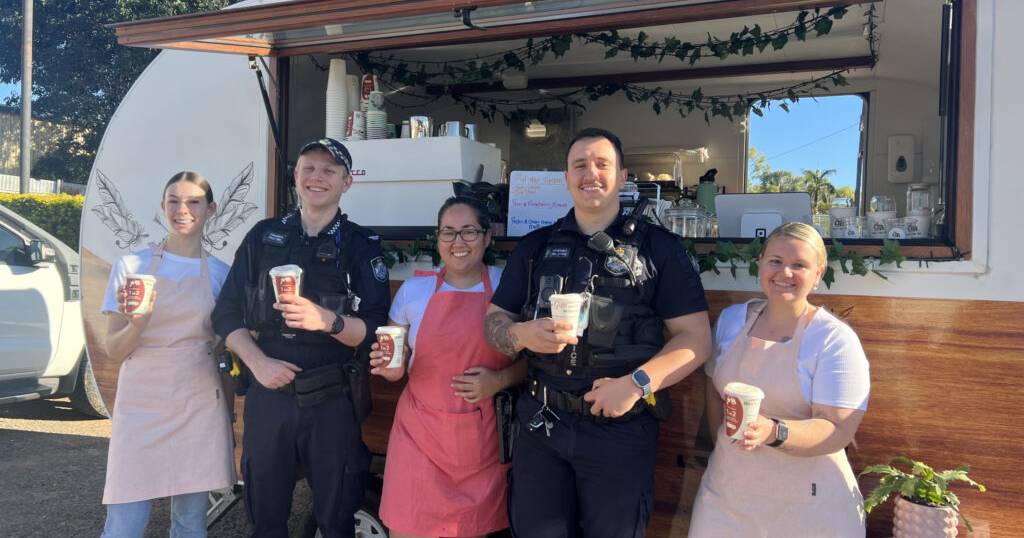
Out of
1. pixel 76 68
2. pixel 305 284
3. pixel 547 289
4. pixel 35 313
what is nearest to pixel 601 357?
pixel 547 289

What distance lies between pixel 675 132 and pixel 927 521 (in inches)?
183

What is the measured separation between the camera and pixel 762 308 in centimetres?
240

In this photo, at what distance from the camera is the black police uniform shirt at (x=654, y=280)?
7.68ft

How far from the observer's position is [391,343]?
2.55m

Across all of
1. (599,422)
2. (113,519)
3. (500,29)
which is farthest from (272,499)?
(500,29)

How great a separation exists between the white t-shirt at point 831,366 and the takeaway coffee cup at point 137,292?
2.28 m

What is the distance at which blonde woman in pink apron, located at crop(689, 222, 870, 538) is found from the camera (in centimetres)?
208

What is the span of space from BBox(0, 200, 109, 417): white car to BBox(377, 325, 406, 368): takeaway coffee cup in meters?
3.82

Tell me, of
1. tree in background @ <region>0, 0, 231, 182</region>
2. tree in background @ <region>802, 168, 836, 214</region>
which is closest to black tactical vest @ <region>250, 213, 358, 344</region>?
tree in background @ <region>802, 168, 836, 214</region>

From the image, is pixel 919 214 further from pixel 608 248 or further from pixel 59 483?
pixel 59 483

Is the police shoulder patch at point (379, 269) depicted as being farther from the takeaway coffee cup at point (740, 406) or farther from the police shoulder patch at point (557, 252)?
the takeaway coffee cup at point (740, 406)

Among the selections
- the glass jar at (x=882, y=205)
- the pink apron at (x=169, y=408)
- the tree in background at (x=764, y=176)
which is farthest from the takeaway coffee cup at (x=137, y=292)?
the tree in background at (x=764, y=176)

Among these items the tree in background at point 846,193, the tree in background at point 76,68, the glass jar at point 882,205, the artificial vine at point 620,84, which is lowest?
the glass jar at point 882,205

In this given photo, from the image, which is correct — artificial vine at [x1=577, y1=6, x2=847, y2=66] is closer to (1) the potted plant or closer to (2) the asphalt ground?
(1) the potted plant
